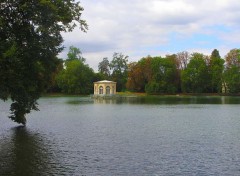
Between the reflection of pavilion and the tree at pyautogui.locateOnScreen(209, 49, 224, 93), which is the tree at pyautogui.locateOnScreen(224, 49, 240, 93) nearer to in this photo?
the tree at pyautogui.locateOnScreen(209, 49, 224, 93)

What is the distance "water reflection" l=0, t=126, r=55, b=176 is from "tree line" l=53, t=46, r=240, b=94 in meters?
88.4

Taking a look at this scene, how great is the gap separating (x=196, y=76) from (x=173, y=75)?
9.29 meters

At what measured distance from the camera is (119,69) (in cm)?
13938

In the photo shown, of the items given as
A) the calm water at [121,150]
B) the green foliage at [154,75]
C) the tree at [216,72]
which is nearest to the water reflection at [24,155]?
the calm water at [121,150]

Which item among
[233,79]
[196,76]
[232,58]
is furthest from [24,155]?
[232,58]

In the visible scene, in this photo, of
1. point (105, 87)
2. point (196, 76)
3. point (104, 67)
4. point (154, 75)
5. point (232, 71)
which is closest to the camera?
point (232, 71)

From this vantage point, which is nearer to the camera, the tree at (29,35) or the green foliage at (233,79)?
the tree at (29,35)

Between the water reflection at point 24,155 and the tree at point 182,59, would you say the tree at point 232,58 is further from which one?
the water reflection at point 24,155

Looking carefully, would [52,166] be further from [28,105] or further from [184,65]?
[184,65]

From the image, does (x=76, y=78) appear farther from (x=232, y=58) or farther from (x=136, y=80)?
(x=232, y=58)

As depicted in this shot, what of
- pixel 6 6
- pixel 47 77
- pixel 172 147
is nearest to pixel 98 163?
pixel 172 147

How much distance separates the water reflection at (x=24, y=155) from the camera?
574 inches

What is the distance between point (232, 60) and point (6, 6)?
322 ft

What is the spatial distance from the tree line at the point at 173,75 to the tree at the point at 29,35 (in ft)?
290
